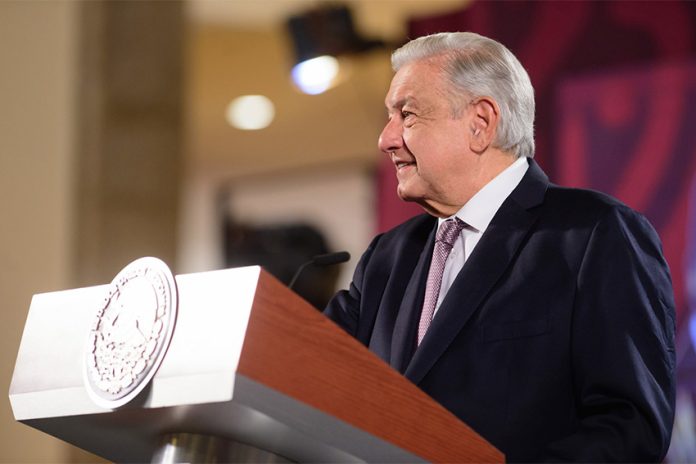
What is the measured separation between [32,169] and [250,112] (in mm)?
4032

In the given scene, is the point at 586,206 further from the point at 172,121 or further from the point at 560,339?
the point at 172,121

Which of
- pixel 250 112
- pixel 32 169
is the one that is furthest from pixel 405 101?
pixel 250 112

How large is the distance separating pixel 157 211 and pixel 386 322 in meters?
3.96

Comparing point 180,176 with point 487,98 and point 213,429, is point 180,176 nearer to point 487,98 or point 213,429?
point 487,98

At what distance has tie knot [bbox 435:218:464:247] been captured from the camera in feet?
6.83

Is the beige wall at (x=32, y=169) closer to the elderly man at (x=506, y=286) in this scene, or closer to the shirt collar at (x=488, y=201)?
the elderly man at (x=506, y=286)

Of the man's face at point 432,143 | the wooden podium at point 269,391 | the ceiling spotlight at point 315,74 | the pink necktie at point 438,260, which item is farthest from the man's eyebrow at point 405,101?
the ceiling spotlight at point 315,74

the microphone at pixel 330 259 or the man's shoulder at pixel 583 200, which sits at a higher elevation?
the man's shoulder at pixel 583 200

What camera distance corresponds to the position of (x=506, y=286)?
1.91 m

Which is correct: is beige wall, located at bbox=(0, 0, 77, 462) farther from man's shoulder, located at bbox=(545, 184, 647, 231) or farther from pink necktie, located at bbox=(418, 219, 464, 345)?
man's shoulder, located at bbox=(545, 184, 647, 231)

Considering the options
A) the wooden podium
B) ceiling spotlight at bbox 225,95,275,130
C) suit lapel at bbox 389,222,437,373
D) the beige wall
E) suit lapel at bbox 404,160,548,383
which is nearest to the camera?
the wooden podium

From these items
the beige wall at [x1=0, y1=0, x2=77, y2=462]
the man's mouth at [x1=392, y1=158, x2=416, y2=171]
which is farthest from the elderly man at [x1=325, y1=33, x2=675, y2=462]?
the beige wall at [x1=0, y1=0, x2=77, y2=462]

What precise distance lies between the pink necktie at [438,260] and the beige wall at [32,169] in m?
3.45

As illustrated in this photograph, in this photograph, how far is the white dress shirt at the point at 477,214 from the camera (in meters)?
2.05
